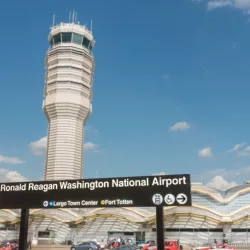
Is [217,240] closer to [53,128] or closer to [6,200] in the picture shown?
[6,200]

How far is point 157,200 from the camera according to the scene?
26.2 m

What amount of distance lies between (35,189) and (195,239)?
42710 millimetres

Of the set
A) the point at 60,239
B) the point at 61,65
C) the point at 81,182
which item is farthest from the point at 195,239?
the point at 61,65

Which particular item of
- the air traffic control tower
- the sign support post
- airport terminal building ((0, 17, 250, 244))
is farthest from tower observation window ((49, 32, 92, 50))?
the sign support post

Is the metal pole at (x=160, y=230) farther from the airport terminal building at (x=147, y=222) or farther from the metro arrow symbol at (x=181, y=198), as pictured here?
the airport terminal building at (x=147, y=222)

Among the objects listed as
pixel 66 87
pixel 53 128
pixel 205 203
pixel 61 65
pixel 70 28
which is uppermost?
pixel 70 28

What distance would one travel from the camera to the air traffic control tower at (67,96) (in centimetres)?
11244

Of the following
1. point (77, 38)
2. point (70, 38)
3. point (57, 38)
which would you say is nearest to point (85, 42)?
point (77, 38)

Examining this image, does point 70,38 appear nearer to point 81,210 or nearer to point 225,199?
point 81,210

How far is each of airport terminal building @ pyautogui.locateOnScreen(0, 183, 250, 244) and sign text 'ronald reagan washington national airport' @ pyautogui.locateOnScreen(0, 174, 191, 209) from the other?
3873 centimetres

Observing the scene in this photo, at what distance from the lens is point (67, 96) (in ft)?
377

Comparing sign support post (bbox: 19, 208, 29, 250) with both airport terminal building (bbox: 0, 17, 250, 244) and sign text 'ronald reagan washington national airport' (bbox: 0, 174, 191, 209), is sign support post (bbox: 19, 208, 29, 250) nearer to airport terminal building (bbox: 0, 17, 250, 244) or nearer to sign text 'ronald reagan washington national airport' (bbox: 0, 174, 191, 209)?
sign text 'ronald reagan washington national airport' (bbox: 0, 174, 191, 209)

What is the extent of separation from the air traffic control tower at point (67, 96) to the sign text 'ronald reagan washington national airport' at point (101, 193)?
268ft

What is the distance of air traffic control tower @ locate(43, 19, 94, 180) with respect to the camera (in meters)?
112
